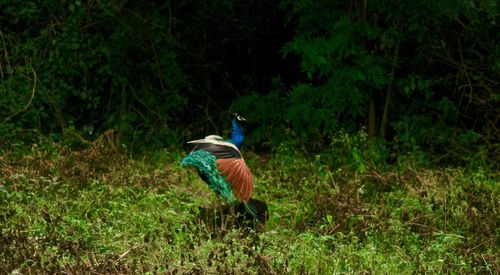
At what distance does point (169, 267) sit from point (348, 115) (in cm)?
452

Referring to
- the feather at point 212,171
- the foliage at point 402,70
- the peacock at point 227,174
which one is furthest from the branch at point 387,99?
the feather at point 212,171

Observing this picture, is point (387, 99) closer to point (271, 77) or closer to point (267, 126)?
point (267, 126)

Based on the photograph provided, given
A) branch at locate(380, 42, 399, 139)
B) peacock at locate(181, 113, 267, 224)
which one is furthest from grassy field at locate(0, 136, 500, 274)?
branch at locate(380, 42, 399, 139)

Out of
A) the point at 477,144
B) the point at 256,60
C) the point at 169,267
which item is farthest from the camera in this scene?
the point at 256,60

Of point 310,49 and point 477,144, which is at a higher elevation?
point 310,49

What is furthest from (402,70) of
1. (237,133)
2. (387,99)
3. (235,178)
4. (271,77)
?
(235,178)

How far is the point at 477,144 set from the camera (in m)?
9.23

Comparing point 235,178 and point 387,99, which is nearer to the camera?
point 235,178

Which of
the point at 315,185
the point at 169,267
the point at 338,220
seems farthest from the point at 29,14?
the point at 169,267

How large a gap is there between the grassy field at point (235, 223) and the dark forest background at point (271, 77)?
1.83 feet

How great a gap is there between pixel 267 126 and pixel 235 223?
3.17 m

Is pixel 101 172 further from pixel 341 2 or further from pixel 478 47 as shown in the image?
pixel 478 47

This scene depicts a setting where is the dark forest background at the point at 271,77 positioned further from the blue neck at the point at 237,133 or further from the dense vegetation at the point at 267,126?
the blue neck at the point at 237,133

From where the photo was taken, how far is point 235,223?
6254 millimetres
